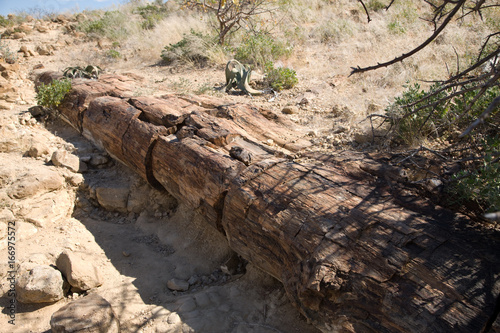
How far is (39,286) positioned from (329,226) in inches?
92.6

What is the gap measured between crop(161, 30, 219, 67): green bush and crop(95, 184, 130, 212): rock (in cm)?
417

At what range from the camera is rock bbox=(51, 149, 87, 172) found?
4316mm

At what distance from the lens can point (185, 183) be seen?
3414 millimetres

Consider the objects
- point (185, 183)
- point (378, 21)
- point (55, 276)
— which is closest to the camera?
point (55, 276)

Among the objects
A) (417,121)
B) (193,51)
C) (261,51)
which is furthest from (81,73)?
(417,121)

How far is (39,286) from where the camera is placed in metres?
2.86

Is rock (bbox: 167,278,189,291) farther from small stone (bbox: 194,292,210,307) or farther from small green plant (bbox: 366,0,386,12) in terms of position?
small green plant (bbox: 366,0,386,12)

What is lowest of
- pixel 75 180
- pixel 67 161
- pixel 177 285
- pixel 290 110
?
pixel 177 285

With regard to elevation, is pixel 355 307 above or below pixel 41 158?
above

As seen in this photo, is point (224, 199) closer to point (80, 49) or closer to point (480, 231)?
point (480, 231)

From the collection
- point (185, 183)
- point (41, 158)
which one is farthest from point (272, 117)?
point (41, 158)

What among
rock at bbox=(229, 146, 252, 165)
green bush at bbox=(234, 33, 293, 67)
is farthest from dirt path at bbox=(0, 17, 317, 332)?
green bush at bbox=(234, 33, 293, 67)

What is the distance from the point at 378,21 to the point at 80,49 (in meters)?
7.78

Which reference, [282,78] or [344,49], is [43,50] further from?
[344,49]
